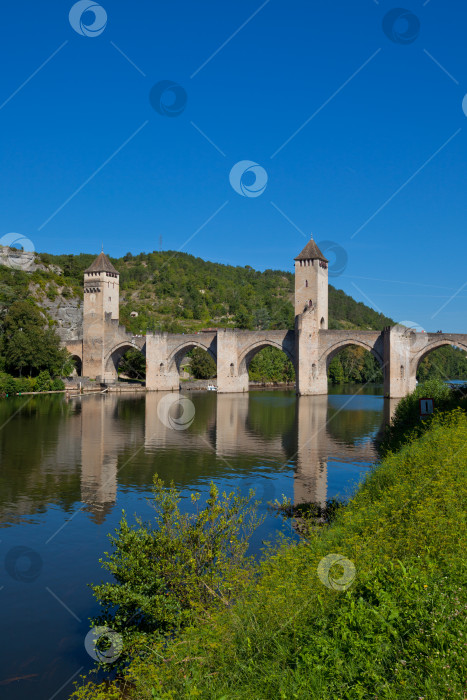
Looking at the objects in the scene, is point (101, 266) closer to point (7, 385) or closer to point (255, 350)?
point (7, 385)

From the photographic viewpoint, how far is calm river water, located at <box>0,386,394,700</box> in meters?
8.00

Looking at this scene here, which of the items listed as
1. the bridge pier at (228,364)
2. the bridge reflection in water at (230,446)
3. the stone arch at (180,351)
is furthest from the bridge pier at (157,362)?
the bridge reflection in water at (230,446)

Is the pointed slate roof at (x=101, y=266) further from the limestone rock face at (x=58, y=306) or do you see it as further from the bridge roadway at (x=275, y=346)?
the limestone rock face at (x=58, y=306)

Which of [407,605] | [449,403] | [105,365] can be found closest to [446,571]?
[407,605]

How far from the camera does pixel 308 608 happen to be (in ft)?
18.2

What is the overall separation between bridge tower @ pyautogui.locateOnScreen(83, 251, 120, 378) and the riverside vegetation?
166 ft

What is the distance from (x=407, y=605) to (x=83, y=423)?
26.5 metres

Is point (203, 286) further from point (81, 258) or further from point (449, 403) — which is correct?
point (449, 403)

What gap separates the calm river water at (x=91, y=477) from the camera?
8.00 metres

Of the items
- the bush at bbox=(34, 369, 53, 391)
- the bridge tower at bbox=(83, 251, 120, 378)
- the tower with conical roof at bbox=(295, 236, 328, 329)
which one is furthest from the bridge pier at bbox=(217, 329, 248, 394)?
the bush at bbox=(34, 369, 53, 391)
